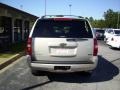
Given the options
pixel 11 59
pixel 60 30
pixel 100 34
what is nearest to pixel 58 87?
pixel 60 30

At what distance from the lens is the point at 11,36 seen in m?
23.8

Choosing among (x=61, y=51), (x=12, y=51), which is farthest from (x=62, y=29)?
(x=12, y=51)

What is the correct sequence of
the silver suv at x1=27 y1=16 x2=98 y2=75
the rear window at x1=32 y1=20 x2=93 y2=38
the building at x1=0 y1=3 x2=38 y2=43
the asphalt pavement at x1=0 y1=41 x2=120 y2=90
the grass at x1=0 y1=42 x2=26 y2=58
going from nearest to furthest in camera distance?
the asphalt pavement at x1=0 y1=41 x2=120 y2=90 → the silver suv at x1=27 y1=16 x2=98 y2=75 → the rear window at x1=32 y1=20 x2=93 y2=38 → the grass at x1=0 y1=42 x2=26 y2=58 → the building at x1=0 y1=3 x2=38 y2=43

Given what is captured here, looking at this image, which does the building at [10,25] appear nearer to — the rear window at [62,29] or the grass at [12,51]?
the grass at [12,51]

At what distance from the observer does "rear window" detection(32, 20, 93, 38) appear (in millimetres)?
8469

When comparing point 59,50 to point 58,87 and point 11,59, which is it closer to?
point 58,87

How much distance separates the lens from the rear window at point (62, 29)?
333 inches

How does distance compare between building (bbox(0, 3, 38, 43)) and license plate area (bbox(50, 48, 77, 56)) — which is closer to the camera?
license plate area (bbox(50, 48, 77, 56))

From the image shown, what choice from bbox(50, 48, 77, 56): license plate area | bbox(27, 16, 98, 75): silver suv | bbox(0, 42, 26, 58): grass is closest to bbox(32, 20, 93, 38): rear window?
bbox(27, 16, 98, 75): silver suv

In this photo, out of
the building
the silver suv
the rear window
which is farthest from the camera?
the building

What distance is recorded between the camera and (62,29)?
8641mm

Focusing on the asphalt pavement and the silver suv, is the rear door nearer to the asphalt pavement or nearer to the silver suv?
the silver suv

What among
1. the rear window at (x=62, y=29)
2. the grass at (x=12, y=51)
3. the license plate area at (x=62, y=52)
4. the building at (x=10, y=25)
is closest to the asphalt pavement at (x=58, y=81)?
the license plate area at (x=62, y=52)

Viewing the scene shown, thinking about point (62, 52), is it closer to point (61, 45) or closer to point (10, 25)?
point (61, 45)
